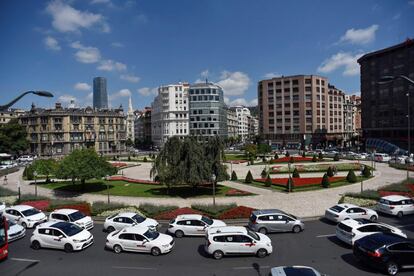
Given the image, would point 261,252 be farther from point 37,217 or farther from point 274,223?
point 37,217

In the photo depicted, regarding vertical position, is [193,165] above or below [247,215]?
above

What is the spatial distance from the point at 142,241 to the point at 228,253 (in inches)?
193

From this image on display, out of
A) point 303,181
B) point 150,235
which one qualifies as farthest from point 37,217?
point 303,181

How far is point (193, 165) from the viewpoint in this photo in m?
32.8

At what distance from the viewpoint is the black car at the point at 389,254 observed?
14133mm

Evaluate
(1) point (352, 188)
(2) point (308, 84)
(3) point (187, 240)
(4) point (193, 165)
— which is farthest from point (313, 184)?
(2) point (308, 84)

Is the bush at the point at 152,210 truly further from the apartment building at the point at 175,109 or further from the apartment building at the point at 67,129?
the apartment building at the point at 175,109

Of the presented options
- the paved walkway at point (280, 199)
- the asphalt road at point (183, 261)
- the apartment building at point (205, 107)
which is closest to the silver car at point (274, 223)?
the asphalt road at point (183, 261)

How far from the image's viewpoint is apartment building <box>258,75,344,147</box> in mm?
110125

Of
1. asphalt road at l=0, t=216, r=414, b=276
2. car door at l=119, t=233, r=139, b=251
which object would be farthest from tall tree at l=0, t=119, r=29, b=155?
car door at l=119, t=233, r=139, b=251

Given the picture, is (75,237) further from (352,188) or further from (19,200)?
(352,188)

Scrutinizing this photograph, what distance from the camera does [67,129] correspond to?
10162 centimetres

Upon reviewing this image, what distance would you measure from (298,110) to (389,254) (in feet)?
333

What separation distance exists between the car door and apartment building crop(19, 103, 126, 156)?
85.3 meters
